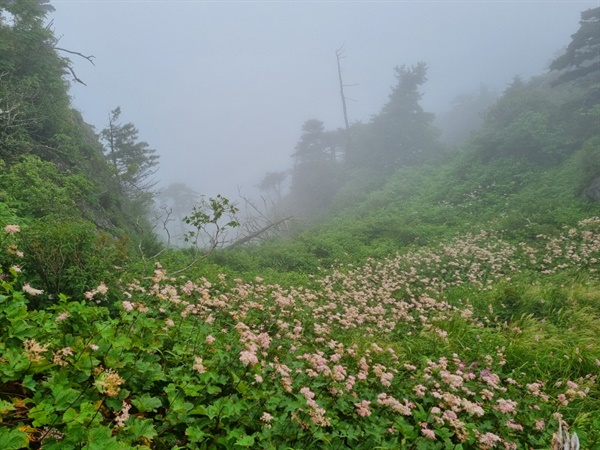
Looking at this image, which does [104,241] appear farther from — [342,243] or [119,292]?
[342,243]

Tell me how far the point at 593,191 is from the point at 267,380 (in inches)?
671

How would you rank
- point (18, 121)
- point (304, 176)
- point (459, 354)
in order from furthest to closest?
point (304, 176) → point (18, 121) → point (459, 354)

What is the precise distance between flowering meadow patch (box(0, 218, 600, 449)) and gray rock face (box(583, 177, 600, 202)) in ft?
32.2

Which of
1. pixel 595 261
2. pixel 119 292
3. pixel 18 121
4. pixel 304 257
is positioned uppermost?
pixel 18 121

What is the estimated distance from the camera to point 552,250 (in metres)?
10.3

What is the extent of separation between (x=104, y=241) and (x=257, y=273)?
15.8ft

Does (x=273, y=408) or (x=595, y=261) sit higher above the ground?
(x=273, y=408)

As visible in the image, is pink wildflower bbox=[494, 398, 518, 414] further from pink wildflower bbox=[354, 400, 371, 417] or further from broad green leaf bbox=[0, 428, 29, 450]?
broad green leaf bbox=[0, 428, 29, 450]

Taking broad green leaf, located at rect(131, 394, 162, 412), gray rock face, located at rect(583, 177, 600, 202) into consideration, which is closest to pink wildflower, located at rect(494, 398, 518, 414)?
broad green leaf, located at rect(131, 394, 162, 412)

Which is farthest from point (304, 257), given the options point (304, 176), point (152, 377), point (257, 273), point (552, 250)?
point (304, 176)

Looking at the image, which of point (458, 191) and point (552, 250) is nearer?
point (552, 250)

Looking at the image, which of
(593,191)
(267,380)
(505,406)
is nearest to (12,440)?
(267,380)

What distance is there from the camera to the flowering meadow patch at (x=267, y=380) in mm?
2229

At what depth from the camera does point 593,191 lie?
1358 centimetres
